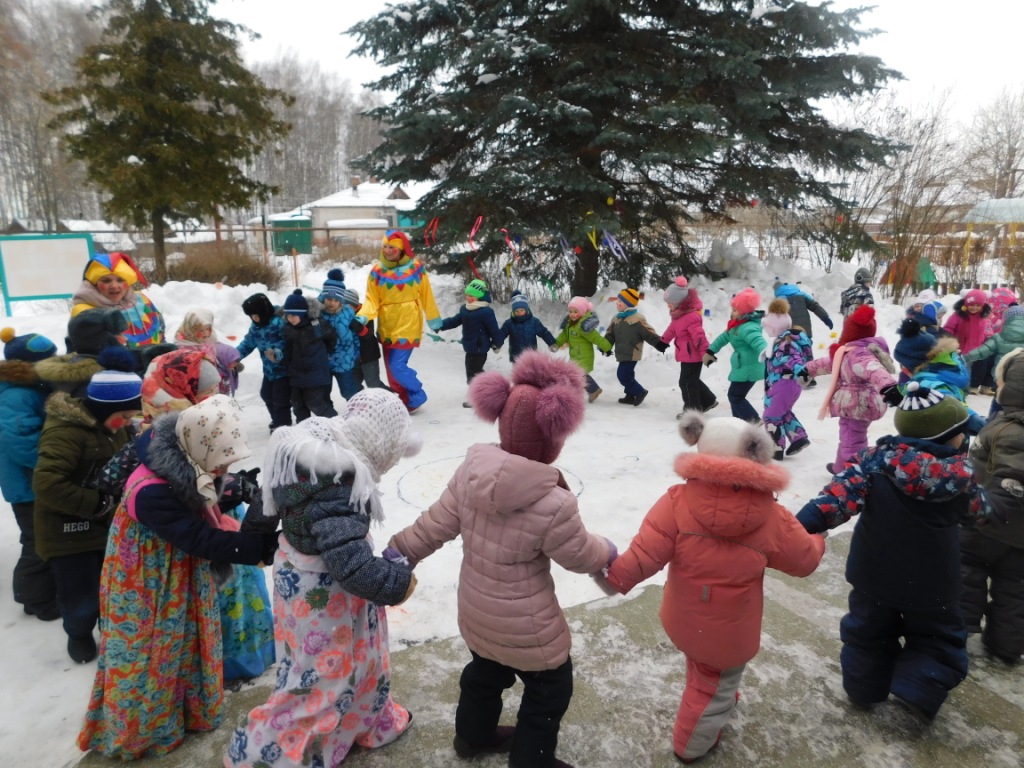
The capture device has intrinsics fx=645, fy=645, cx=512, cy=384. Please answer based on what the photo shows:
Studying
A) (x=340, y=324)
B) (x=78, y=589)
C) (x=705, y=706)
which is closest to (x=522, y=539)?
(x=705, y=706)

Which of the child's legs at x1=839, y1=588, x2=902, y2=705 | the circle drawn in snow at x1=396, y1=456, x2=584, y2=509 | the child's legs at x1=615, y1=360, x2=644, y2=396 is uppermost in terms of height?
the child's legs at x1=839, y1=588, x2=902, y2=705

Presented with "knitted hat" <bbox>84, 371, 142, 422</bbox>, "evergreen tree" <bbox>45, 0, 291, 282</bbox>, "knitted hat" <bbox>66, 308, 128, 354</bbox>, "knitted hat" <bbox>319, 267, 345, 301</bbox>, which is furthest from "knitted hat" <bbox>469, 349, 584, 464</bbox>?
"evergreen tree" <bbox>45, 0, 291, 282</bbox>

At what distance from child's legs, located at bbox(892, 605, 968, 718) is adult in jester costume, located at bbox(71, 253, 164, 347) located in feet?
17.6

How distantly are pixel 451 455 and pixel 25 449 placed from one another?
140 inches

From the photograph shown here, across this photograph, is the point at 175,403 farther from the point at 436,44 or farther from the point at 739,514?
the point at 436,44

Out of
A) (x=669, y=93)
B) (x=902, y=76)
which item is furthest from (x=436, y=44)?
(x=902, y=76)

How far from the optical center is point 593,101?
374 inches

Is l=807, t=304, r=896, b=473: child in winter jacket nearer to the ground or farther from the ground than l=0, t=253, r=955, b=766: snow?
farther from the ground

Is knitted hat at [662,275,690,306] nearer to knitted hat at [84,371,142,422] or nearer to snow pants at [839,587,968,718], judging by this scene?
snow pants at [839,587,968,718]

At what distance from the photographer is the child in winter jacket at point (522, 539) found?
7.04ft

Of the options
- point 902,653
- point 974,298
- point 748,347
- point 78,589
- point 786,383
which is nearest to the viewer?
point 902,653

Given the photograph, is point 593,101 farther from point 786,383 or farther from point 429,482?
point 429,482

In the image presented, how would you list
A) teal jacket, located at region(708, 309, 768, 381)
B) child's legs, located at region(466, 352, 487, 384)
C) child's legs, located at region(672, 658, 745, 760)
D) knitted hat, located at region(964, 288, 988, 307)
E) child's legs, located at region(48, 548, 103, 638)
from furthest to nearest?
child's legs, located at region(466, 352, 487, 384), knitted hat, located at region(964, 288, 988, 307), teal jacket, located at region(708, 309, 768, 381), child's legs, located at region(48, 548, 103, 638), child's legs, located at region(672, 658, 745, 760)

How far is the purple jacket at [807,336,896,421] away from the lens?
16.7 feet
